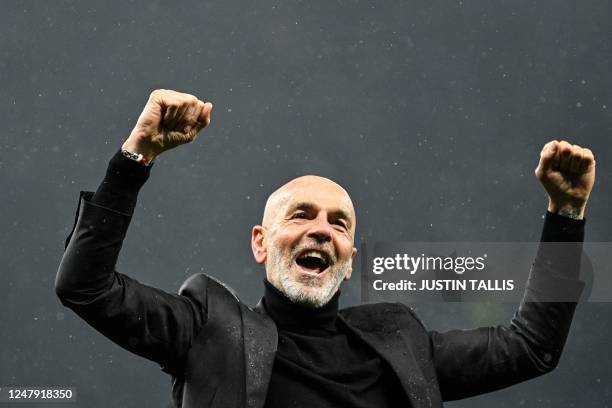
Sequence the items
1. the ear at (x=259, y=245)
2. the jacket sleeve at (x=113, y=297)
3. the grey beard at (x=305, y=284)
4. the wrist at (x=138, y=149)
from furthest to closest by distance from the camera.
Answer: the ear at (x=259, y=245) < the grey beard at (x=305, y=284) < the wrist at (x=138, y=149) < the jacket sleeve at (x=113, y=297)

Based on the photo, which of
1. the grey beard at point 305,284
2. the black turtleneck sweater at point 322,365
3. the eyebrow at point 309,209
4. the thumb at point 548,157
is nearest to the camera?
the black turtleneck sweater at point 322,365

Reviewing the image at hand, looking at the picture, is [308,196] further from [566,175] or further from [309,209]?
[566,175]

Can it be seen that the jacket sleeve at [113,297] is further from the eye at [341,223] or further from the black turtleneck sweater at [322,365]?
the eye at [341,223]

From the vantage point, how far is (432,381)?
12.8 feet

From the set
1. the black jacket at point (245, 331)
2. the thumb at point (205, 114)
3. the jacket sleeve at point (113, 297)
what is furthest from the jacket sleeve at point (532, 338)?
the thumb at point (205, 114)

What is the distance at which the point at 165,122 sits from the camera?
3.42 metres

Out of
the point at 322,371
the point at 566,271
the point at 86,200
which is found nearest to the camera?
the point at 86,200

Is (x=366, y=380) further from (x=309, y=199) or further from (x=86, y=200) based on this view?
(x=86, y=200)

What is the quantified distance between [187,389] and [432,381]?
1039 millimetres

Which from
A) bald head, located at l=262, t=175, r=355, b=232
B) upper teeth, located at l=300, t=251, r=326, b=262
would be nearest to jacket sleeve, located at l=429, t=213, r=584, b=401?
upper teeth, located at l=300, t=251, r=326, b=262

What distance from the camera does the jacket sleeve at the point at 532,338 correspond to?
13.3 feet

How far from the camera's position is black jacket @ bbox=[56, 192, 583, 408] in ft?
11.0

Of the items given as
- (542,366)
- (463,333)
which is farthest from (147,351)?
(542,366)

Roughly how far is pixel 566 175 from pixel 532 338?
0.74 m
